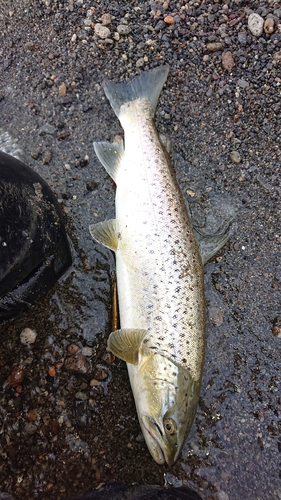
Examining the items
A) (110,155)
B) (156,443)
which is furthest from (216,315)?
(110,155)

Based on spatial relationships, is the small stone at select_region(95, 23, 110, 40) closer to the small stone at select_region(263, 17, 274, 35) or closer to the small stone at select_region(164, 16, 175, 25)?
the small stone at select_region(164, 16, 175, 25)

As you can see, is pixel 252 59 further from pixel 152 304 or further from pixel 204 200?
pixel 152 304

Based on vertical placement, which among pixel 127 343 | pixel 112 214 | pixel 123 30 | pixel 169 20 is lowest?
pixel 127 343

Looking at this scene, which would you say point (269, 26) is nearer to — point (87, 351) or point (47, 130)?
point (47, 130)

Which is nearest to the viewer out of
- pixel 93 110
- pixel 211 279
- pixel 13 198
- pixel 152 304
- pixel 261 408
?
pixel 13 198

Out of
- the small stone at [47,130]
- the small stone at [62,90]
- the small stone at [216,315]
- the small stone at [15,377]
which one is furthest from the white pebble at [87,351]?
the small stone at [62,90]

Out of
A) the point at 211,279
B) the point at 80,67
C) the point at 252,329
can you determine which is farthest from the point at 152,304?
the point at 80,67

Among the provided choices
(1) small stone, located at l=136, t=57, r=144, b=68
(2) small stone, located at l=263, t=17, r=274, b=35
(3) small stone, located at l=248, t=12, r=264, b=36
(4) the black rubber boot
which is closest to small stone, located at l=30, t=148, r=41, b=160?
(4) the black rubber boot
